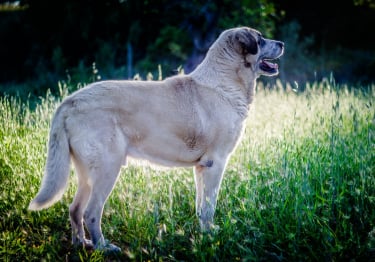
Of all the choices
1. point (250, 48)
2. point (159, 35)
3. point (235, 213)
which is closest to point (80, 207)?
point (235, 213)

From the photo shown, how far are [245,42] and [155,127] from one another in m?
1.41

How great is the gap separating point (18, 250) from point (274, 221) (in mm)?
2196

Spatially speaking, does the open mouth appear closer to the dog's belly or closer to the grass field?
the grass field

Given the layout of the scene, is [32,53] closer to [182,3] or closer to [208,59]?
[182,3]

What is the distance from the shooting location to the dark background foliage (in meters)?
12.8

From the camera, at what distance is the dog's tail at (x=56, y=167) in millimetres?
2900

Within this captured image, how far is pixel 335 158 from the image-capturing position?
146 inches

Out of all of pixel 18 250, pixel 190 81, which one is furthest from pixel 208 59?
pixel 18 250

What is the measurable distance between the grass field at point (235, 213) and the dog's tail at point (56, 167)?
1.49 feet

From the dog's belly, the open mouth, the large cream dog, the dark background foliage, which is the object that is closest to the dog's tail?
the large cream dog

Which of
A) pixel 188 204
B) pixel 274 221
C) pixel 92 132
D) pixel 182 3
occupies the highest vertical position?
pixel 182 3

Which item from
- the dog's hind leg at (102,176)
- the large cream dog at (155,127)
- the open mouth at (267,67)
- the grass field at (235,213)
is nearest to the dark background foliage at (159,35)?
the open mouth at (267,67)

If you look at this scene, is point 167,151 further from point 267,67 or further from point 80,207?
point 267,67

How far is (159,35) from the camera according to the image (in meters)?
18.3
